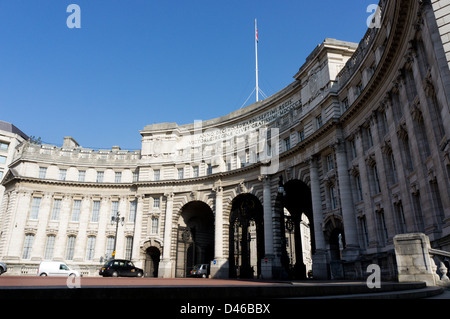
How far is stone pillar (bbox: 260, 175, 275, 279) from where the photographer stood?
1326 inches

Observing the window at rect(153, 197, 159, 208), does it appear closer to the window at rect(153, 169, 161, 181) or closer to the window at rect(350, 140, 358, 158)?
the window at rect(153, 169, 161, 181)

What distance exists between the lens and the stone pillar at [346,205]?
24.7 m

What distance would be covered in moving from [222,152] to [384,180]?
76.1 ft

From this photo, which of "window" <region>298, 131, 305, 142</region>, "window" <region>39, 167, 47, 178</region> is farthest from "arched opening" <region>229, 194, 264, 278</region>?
"window" <region>39, 167, 47, 178</region>

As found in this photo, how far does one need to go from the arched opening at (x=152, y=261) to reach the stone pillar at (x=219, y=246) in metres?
9.27

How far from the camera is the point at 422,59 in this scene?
17.2 m

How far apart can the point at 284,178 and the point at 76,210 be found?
29763 millimetres

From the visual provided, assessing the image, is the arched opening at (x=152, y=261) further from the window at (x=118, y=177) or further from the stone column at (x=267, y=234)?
the stone column at (x=267, y=234)

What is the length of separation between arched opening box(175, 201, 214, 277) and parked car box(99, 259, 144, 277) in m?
8.87

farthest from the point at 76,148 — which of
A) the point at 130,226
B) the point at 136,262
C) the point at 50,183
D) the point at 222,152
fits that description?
the point at 222,152

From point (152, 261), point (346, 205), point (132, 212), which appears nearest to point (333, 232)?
point (346, 205)

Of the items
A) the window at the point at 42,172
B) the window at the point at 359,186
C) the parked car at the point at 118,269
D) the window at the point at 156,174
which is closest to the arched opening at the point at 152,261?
the parked car at the point at 118,269

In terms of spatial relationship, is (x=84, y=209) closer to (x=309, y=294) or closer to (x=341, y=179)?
(x=341, y=179)
